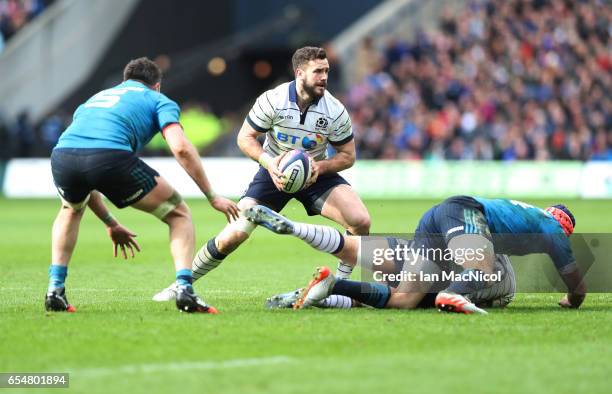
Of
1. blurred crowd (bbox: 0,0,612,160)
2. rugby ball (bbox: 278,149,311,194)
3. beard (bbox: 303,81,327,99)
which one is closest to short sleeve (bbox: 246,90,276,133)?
beard (bbox: 303,81,327,99)

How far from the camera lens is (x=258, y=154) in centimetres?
1032


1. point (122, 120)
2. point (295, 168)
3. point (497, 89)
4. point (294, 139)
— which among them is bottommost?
point (295, 168)

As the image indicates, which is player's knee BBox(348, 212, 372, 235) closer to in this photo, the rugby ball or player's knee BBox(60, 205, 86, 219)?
the rugby ball

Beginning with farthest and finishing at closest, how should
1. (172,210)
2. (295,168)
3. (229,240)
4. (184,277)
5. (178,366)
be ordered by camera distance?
(229,240), (295,168), (172,210), (184,277), (178,366)

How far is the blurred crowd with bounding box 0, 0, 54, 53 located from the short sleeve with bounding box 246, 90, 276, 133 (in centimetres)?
2804

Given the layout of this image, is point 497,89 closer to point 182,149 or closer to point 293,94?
point 293,94


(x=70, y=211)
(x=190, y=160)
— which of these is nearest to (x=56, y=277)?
(x=70, y=211)

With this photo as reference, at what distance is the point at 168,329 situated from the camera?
26.7 feet

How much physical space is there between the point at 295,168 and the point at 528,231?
82.2 inches

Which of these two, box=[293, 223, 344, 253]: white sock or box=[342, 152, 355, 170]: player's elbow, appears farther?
box=[342, 152, 355, 170]: player's elbow

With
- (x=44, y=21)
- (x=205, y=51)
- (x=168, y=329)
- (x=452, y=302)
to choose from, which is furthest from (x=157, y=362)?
(x=205, y=51)

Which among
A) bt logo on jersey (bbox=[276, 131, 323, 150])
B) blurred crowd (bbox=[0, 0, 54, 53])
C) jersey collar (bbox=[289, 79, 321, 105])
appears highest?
blurred crowd (bbox=[0, 0, 54, 53])

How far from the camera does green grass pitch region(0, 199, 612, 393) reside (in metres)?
6.36

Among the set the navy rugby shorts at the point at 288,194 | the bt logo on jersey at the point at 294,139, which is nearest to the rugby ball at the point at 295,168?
the navy rugby shorts at the point at 288,194
